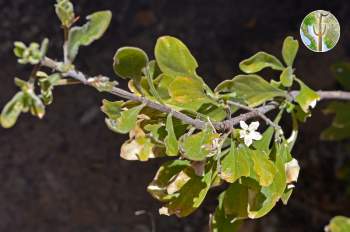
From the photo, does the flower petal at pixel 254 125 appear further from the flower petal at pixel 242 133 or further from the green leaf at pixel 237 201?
the green leaf at pixel 237 201

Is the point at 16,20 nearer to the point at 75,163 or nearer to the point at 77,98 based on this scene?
the point at 77,98

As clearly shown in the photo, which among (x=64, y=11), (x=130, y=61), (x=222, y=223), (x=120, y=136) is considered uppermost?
(x=64, y=11)

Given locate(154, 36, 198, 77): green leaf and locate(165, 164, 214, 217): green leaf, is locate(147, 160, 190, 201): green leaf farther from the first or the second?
locate(154, 36, 198, 77): green leaf

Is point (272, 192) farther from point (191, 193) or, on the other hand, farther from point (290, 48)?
point (290, 48)

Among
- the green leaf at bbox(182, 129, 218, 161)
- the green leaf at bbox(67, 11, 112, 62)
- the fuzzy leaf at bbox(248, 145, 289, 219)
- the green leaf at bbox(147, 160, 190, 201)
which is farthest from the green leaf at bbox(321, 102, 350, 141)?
the green leaf at bbox(67, 11, 112, 62)

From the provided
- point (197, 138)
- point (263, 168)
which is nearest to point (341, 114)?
point (263, 168)
